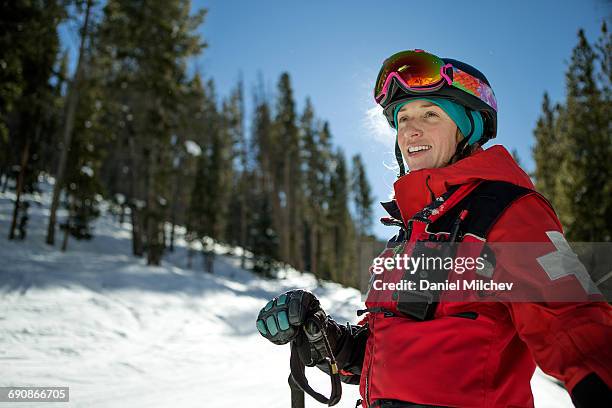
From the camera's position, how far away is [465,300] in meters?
1.43

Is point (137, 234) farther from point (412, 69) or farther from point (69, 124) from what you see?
point (412, 69)

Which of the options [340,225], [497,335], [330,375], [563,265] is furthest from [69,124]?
[340,225]

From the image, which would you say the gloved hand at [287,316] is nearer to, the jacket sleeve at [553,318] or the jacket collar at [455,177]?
the jacket collar at [455,177]

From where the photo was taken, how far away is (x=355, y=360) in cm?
217

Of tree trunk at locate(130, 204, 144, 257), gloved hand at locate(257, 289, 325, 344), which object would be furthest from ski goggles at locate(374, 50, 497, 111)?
tree trunk at locate(130, 204, 144, 257)

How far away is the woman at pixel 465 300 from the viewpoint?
113cm

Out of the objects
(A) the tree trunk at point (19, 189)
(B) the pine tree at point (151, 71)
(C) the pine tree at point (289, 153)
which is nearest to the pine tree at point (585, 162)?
(B) the pine tree at point (151, 71)

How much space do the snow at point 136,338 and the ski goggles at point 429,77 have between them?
240cm

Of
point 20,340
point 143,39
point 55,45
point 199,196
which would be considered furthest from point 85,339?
point 199,196

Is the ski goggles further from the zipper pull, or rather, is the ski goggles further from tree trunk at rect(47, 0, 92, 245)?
tree trunk at rect(47, 0, 92, 245)

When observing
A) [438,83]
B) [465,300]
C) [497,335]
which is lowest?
[497,335]

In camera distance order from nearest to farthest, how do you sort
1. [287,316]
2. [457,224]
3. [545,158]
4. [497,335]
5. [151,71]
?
1. [497,335]
2. [457,224]
3. [287,316]
4. [151,71]
5. [545,158]

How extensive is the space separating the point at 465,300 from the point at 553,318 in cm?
32

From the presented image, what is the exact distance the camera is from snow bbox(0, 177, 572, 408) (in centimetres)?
429
